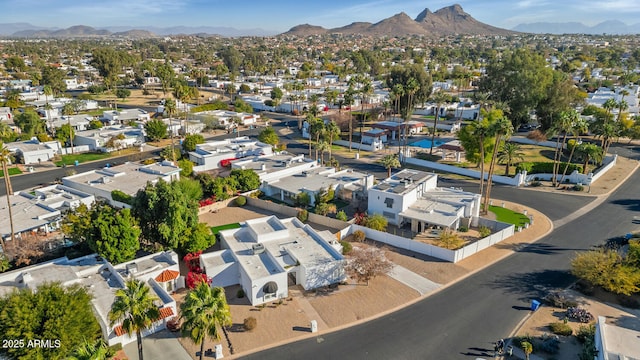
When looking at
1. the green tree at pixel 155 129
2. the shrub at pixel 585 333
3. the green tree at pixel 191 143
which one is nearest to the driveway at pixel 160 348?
the shrub at pixel 585 333

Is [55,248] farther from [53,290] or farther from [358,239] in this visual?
[358,239]

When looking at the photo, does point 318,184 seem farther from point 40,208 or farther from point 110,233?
point 40,208

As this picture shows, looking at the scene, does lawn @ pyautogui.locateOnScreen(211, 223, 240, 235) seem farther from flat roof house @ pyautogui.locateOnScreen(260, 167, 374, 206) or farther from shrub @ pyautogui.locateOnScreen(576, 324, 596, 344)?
shrub @ pyautogui.locateOnScreen(576, 324, 596, 344)

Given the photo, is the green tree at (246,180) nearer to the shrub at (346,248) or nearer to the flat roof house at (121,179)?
the flat roof house at (121,179)

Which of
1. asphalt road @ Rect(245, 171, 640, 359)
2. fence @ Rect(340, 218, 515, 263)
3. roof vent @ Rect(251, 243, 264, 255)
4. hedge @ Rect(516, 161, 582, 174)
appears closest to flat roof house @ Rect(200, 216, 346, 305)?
roof vent @ Rect(251, 243, 264, 255)

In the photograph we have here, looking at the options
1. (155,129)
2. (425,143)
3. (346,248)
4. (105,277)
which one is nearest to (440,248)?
(346,248)
